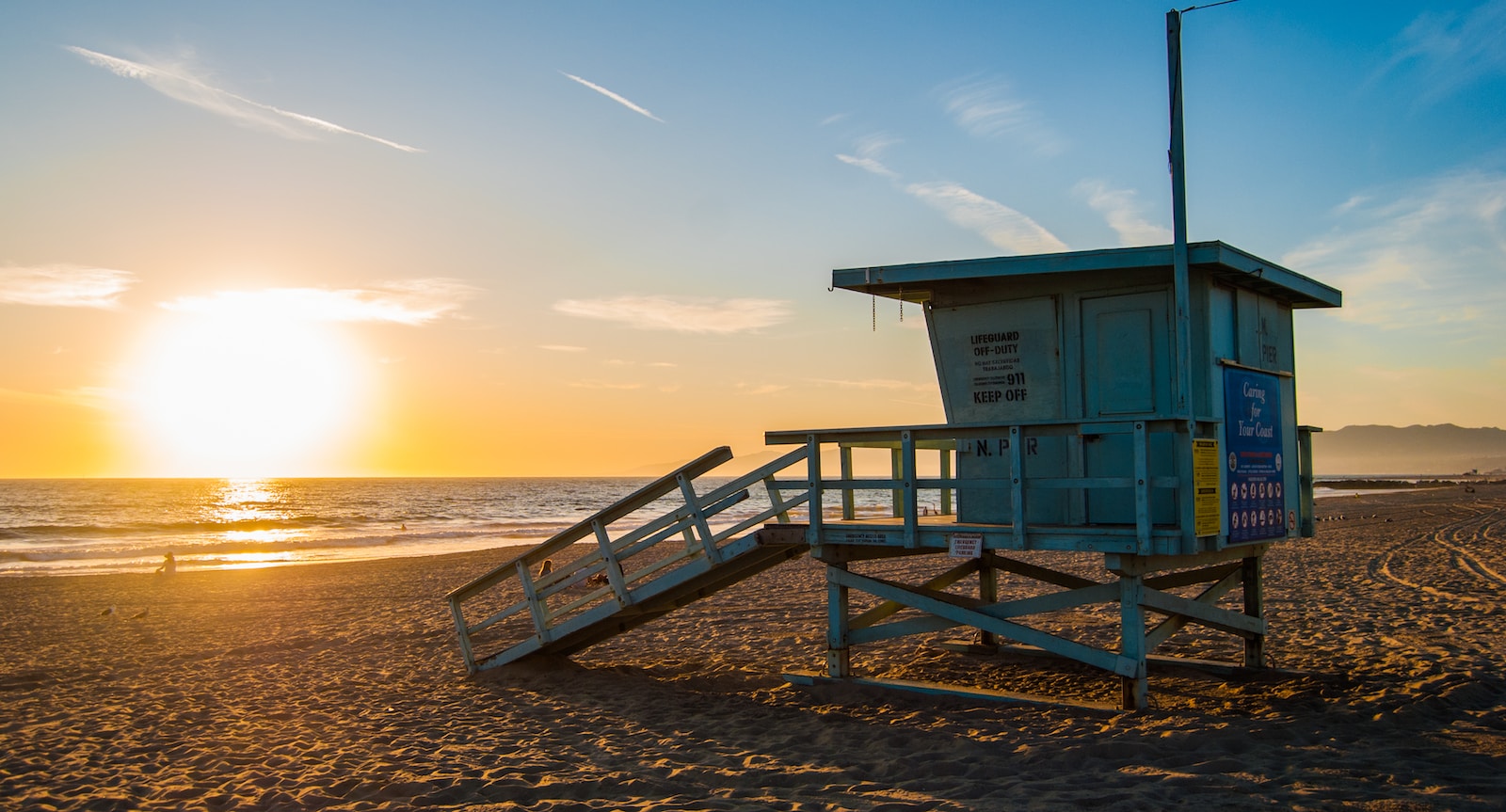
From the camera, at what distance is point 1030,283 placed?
28.3 ft

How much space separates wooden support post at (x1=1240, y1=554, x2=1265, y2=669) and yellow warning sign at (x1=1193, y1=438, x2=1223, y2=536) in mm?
2108

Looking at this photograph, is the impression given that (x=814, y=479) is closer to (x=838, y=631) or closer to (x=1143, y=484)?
(x=838, y=631)

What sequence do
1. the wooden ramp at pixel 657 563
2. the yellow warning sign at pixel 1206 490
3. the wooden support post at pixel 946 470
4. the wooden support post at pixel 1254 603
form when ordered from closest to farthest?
the yellow warning sign at pixel 1206 490 < the wooden ramp at pixel 657 563 < the wooden support post at pixel 1254 603 < the wooden support post at pixel 946 470

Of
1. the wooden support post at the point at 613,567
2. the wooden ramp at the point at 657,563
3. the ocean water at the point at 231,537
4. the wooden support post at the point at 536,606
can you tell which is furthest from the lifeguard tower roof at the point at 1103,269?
the ocean water at the point at 231,537

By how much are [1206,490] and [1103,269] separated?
1882 mm

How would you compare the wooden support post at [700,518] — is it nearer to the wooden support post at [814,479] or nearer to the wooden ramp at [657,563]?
Answer: the wooden ramp at [657,563]

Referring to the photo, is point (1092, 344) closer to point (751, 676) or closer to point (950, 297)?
point (950, 297)

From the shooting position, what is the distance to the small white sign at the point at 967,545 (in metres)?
7.85

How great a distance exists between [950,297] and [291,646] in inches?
375

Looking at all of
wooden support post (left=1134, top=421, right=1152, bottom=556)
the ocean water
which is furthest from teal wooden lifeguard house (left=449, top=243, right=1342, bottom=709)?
the ocean water

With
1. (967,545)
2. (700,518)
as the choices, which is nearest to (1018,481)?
(967,545)

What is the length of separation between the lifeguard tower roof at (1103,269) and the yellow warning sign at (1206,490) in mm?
1414

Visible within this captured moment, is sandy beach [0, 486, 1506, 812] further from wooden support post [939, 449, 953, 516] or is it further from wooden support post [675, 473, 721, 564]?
wooden support post [939, 449, 953, 516]

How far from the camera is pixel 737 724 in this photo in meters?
7.98
